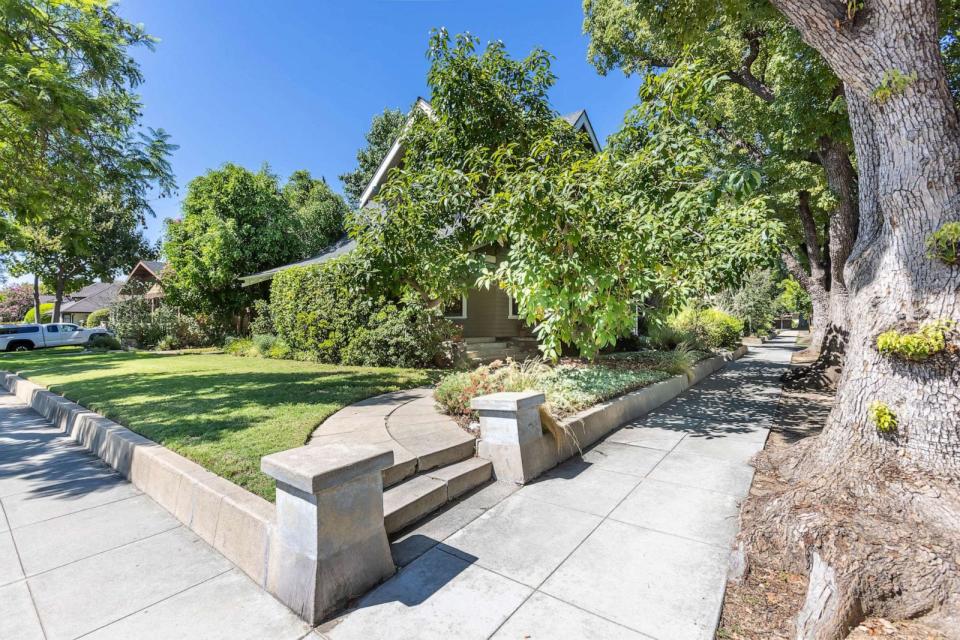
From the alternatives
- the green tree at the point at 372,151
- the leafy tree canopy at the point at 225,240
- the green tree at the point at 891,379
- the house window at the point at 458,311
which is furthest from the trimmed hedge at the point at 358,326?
the green tree at the point at 372,151

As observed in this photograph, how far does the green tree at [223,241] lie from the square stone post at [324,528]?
16224 millimetres

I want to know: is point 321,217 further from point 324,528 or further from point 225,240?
point 324,528

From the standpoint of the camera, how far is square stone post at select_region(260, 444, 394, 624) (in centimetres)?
216

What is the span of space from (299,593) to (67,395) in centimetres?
750

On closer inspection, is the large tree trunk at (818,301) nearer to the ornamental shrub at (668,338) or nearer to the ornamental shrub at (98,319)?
the ornamental shrub at (668,338)

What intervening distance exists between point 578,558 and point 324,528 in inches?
66.7

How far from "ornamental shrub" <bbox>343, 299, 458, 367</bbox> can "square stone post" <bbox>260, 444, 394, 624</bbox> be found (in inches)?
278

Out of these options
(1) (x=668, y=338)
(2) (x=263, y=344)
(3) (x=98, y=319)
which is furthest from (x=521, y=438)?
(3) (x=98, y=319)

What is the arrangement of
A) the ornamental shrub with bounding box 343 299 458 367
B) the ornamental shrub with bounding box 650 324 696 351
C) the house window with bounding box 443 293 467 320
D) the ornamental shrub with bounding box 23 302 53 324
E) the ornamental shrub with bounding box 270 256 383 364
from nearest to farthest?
the ornamental shrub with bounding box 343 299 458 367 < the ornamental shrub with bounding box 270 256 383 364 < the ornamental shrub with bounding box 650 324 696 351 < the house window with bounding box 443 293 467 320 < the ornamental shrub with bounding box 23 302 53 324

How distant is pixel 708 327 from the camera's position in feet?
47.9

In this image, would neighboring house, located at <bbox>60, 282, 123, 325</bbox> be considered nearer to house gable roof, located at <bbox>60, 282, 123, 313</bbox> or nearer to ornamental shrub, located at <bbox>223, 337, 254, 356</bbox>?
house gable roof, located at <bbox>60, 282, 123, 313</bbox>

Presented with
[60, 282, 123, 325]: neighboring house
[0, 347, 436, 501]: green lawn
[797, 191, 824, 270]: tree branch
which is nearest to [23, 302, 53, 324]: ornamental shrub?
[60, 282, 123, 325]: neighboring house

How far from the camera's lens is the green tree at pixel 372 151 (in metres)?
27.0

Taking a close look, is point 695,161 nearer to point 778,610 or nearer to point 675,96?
point 675,96
